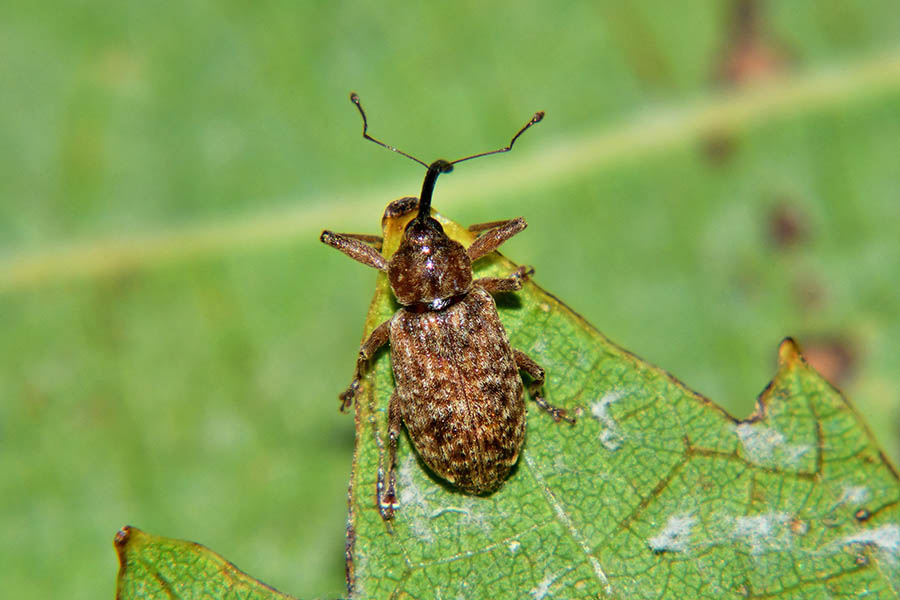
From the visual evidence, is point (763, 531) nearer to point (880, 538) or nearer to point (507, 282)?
point (880, 538)

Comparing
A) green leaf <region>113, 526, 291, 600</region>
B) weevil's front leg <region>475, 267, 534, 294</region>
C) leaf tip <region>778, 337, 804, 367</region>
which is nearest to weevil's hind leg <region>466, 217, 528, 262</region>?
weevil's front leg <region>475, 267, 534, 294</region>

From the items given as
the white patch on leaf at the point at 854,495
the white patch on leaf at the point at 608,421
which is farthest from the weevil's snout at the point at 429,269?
the white patch on leaf at the point at 854,495

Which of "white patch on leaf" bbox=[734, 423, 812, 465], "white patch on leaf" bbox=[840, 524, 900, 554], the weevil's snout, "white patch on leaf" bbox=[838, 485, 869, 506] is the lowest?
"white patch on leaf" bbox=[840, 524, 900, 554]

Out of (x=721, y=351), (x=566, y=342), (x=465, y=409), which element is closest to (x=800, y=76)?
(x=721, y=351)

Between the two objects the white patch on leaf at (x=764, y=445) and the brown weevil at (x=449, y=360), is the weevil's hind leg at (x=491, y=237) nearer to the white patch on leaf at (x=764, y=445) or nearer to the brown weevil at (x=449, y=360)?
the brown weevil at (x=449, y=360)

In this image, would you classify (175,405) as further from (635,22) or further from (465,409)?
(635,22)

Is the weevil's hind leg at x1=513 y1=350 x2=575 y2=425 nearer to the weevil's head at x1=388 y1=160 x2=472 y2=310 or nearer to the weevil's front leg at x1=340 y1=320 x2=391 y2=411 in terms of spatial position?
A: the weevil's head at x1=388 y1=160 x2=472 y2=310

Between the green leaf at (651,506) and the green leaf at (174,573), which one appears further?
the green leaf at (651,506)

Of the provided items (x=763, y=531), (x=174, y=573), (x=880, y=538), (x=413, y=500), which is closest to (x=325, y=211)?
(x=413, y=500)
